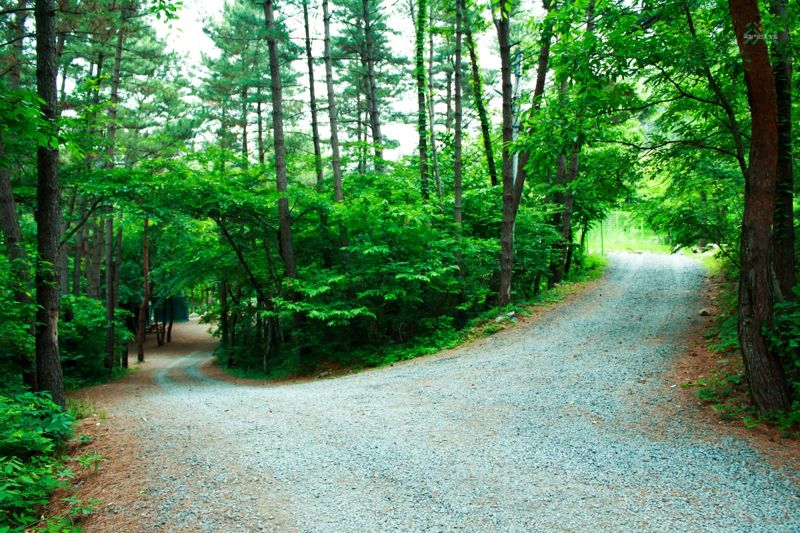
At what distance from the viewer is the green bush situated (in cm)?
365

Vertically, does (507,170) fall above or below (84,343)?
above

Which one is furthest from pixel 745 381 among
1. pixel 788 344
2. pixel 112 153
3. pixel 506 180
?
pixel 112 153

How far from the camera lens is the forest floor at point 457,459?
3322mm

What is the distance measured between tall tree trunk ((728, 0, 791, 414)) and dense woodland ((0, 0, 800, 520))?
0.02m

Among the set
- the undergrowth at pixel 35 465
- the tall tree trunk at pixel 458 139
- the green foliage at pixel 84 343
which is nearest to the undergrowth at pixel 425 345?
the tall tree trunk at pixel 458 139

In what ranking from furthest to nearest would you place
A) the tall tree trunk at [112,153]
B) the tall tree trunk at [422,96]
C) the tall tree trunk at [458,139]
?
1. the tall tree trunk at [422,96]
2. the tall tree trunk at [458,139]
3. the tall tree trunk at [112,153]

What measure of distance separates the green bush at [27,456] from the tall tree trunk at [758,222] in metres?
6.59

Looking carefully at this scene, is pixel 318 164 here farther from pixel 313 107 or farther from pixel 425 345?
pixel 425 345

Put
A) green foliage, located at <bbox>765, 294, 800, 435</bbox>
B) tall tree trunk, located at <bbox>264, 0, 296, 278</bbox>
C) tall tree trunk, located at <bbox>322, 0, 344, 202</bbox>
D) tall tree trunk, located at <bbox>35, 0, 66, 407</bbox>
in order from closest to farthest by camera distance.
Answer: green foliage, located at <bbox>765, 294, 800, 435</bbox> < tall tree trunk, located at <bbox>35, 0, 66, 407</bbox> < tall tree trunk, located at <bbox>264, 0, 296, 278</bbox> < tall tree trunk, located at <bbox>322, 0, 344, 202</bbox>

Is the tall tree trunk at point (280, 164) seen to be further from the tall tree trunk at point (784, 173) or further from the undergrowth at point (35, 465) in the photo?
the tall tree trunk at point (784, 173)

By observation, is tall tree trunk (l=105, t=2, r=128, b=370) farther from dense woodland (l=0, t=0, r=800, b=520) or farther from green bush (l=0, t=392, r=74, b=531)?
green bush (l=0, t=392, r=74, b=531)

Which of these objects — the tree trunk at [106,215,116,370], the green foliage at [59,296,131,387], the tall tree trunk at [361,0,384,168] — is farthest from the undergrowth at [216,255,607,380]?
the tall tree trunk at [361,0,384,168]

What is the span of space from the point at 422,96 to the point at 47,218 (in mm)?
10469

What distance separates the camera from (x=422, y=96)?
13742 millimetres
